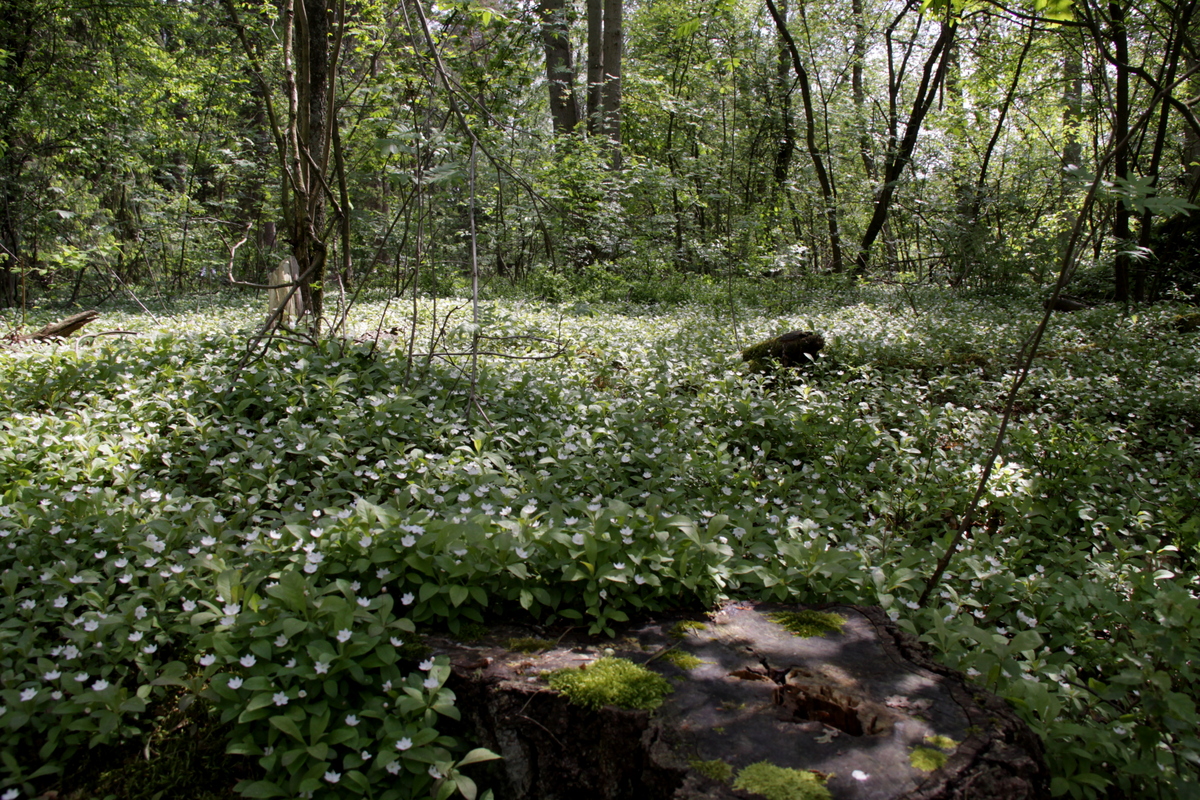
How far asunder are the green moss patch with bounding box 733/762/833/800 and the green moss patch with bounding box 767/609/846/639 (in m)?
0.66

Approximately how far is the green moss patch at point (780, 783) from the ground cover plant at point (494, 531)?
680 millimetres

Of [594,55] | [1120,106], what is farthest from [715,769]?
[594,55]

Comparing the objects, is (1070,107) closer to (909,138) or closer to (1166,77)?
(909,138)

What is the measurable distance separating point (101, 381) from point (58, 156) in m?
9.36

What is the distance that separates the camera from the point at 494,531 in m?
2.44

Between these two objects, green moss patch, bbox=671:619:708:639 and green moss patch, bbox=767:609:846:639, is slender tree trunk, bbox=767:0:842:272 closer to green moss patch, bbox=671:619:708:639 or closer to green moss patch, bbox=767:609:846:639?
green moss patch, bbox=767:609:846:639

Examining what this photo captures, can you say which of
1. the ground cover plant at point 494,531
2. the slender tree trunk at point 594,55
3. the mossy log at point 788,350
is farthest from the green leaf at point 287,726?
the slender tree trunk at point 594,55

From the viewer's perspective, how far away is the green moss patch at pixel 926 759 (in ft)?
5.36

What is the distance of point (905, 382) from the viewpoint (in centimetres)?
577

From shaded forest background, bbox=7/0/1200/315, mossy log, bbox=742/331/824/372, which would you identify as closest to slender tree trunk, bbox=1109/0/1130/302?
shaded forest background, bbox=7/0/1200/315

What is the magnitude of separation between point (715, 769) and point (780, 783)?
160 millimetres

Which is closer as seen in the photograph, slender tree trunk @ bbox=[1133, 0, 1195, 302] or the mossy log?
the mossy log

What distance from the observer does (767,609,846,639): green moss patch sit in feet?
7.41

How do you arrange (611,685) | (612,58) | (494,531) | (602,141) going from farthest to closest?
(612,58)
(602,141)
(494,531)
(611,685)
